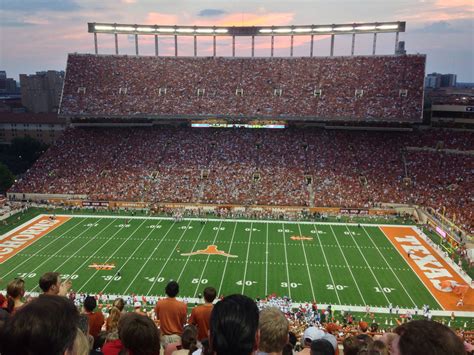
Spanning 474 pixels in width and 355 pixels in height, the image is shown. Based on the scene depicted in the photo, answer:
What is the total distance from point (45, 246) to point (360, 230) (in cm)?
2077

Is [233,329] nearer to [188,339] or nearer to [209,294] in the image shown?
[188,339]

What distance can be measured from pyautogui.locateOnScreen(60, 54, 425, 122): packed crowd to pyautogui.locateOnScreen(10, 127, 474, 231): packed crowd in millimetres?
2426

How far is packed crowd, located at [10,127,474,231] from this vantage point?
115ft

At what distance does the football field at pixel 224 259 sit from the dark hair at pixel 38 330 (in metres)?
17.7

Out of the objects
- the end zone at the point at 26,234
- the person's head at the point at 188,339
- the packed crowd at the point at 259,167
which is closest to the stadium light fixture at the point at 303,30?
the packed crowd at the point at 259,167

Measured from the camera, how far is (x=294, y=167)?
38.5 m

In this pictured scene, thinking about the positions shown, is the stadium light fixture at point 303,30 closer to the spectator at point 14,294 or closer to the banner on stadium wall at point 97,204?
the banner on stadium wall at point 97,204

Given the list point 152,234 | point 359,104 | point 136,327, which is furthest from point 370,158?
point 136,327

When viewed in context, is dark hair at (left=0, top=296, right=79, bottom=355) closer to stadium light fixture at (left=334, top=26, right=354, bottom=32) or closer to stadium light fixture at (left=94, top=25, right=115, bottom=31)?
stadium light fixture at (left=334, top=26, right=354, bottom=32)

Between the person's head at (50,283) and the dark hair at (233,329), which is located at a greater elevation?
the dark hair at (233,329)

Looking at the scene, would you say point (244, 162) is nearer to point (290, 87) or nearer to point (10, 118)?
point (290, 87)

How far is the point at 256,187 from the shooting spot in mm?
36375

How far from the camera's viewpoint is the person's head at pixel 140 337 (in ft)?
11.6

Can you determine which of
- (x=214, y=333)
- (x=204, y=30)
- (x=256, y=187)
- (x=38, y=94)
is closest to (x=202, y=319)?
(x=214, y=333)
